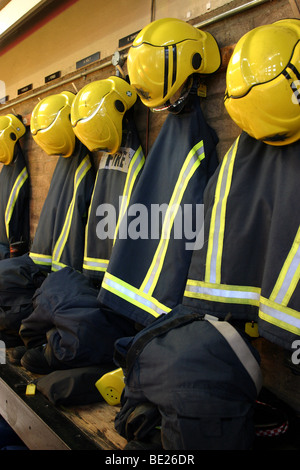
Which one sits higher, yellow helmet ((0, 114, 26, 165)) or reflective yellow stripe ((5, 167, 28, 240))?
yellow helmet ((0, 114, 26, 165))

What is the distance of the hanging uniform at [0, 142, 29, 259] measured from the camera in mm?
2613

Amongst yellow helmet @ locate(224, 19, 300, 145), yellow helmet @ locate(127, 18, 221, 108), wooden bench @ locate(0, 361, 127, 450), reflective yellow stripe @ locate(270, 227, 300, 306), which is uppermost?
yellow helmet @ locate(127, 18, 221, 108)

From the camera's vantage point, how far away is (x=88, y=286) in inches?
61.5

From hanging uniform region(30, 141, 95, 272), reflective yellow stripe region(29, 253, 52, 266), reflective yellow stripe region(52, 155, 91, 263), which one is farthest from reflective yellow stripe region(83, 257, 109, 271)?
reflective yellow stripe region(29, 253, 52, 266)

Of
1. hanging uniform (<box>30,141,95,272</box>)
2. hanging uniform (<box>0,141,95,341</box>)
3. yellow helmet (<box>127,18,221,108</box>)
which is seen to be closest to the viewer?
yellow helmet (<box>127,18,221,108</box>)

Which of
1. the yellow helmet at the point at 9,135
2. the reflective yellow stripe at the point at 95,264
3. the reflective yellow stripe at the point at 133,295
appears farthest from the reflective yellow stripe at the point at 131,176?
the yellow helmet at the point at 9,135

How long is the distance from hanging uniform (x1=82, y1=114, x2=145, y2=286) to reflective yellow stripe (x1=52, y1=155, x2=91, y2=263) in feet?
0.61

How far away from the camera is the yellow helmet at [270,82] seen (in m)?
0.95

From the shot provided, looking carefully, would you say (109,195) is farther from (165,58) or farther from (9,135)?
(9,135)

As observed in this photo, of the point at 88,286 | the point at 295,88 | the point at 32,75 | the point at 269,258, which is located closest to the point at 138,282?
the point at 88,286

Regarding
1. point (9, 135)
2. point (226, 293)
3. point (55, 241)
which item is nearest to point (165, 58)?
point (226, 293)

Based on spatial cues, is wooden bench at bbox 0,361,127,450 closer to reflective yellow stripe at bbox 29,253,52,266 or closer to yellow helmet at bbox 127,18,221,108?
reflective yellow stripe at bbox 29,253,52,266

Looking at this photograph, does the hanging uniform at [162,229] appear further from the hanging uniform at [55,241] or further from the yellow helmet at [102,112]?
the hanging uniform at [55,241]

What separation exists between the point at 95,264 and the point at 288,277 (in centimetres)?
104
